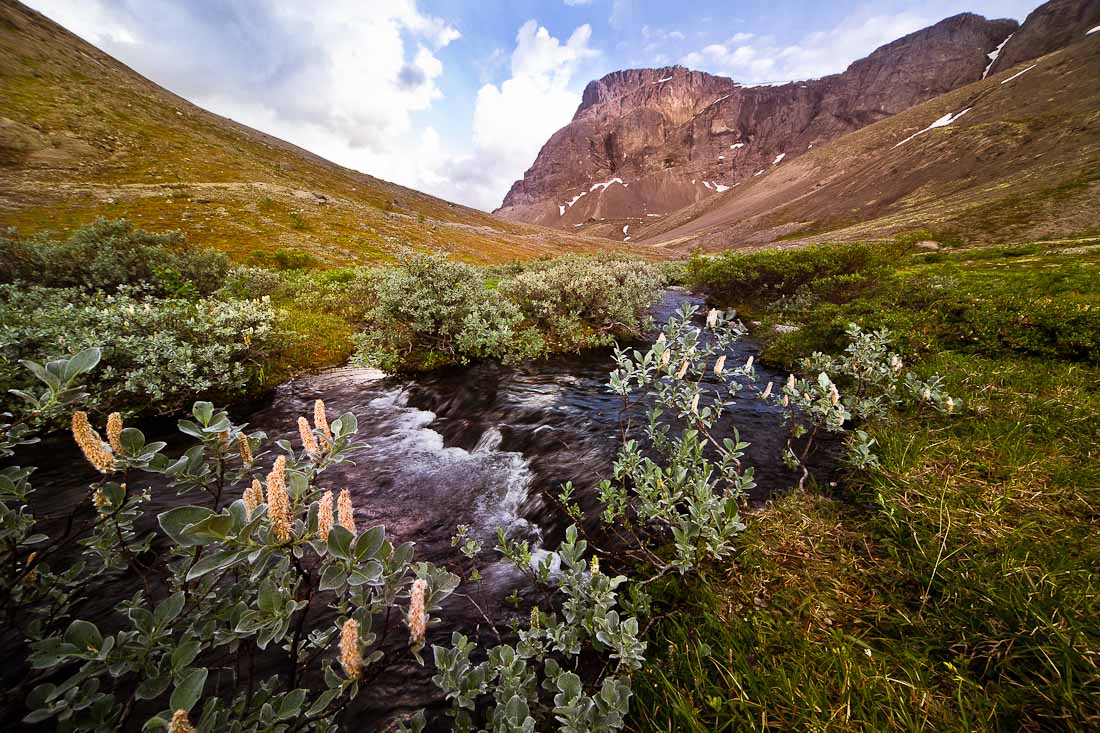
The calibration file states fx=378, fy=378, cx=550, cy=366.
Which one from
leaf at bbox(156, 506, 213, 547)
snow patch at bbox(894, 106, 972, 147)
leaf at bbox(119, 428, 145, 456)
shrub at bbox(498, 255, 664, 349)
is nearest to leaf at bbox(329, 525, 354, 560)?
leaf at bbox(156, 506, 213, 547)

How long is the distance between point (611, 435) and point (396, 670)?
554 centimetres

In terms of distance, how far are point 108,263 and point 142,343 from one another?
10.5 meters

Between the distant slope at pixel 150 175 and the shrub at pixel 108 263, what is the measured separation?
754 inches

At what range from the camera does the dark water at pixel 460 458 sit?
444cm

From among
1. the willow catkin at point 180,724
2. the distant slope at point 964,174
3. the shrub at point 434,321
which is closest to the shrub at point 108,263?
the shrub at point 434,321

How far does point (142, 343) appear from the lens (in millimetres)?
7727

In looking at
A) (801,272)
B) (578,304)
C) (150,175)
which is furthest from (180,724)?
(150,175)

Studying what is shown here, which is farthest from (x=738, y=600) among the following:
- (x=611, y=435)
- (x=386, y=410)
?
(x=386, y=410)

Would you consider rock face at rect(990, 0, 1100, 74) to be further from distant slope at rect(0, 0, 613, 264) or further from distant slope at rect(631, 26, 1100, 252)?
distant slope at rect(0, 0, 613, 264)

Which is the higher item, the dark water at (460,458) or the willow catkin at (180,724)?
the willow catkin at (180,724)

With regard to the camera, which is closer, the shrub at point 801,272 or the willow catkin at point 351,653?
the willow catkin at point 351,653

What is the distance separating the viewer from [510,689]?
7.96 feet

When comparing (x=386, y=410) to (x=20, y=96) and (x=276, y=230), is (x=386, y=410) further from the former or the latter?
(x=20, y=96)

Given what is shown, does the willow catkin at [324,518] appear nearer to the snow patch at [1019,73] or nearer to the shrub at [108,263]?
the shrub at [108,263]
